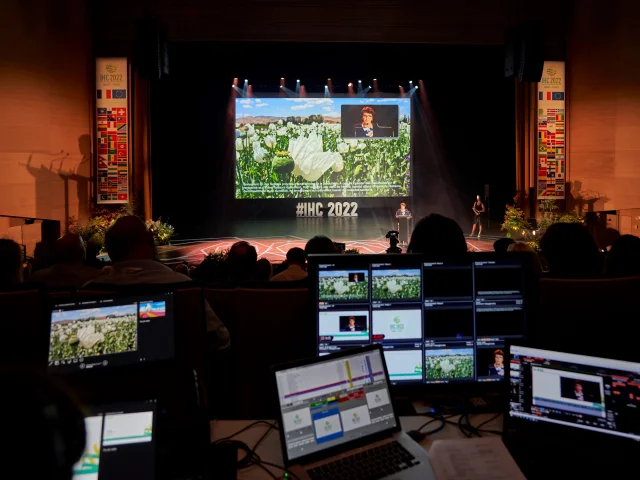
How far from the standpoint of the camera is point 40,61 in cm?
929

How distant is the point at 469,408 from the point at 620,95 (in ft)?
34.2

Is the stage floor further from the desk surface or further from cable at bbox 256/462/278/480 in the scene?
cable at bbox 256/462/278/480

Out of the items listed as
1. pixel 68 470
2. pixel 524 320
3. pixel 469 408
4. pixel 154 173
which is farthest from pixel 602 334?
pixel 154 173

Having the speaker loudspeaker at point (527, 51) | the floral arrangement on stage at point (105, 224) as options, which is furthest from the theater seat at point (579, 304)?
the floral arrangement on stage at point (105, 224)

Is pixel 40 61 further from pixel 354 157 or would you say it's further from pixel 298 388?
pixel 298 388

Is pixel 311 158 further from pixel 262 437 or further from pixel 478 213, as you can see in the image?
pixel 262 437

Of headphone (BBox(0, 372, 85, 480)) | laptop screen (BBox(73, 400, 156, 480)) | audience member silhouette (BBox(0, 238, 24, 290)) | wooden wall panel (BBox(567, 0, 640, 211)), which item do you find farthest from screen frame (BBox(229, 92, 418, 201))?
headphone (BBox(0, 372, 85, 480))

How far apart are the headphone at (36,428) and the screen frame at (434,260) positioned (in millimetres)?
1079

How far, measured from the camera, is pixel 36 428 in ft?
2.30

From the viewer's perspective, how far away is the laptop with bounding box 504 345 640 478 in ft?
5.10

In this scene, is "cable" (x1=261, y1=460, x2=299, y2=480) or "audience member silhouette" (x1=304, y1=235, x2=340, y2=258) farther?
"audience member silhouette" (x1=304, y1=235, x2=340, y2=258)

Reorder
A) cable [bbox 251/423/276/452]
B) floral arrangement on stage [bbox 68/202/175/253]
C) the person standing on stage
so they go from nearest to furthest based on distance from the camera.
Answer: cable [bbox 251/423/276/452] → floral arrangement on stage [bbox 68/202/175/253] → the person standing on stage

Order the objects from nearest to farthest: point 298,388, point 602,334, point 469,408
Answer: point 298,388 < point 602,334 < point 469,408

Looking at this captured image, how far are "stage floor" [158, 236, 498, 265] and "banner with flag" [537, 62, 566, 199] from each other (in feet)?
6.10
